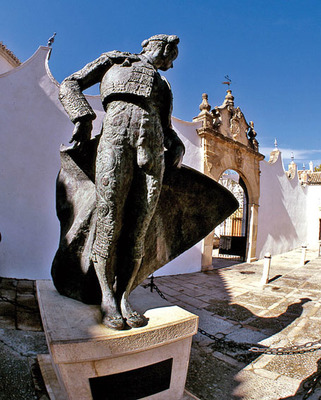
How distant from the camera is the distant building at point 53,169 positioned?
A: 4703 millimetres

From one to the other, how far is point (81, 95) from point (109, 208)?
73 centimetres

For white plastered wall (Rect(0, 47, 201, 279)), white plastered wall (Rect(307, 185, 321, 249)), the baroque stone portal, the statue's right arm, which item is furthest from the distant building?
white plastered wall (Rect(307, 185, 321, 249))

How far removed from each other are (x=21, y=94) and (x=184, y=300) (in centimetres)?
449

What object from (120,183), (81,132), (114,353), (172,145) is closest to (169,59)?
(172,145)

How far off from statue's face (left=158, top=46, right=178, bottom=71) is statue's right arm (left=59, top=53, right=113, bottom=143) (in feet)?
1.16

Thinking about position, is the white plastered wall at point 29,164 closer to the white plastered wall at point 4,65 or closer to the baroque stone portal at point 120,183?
the baroque stone portal at point 120,183

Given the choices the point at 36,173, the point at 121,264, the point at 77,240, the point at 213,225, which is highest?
the point at 36,173

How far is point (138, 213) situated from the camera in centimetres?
174

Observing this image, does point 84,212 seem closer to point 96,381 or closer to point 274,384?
point 96,381

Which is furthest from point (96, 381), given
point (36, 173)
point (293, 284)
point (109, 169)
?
point (293, 284)

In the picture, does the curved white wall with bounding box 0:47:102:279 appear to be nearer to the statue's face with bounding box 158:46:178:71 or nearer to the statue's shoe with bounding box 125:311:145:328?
the statue's face with bounding box 158:46:178:71

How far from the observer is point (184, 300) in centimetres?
473

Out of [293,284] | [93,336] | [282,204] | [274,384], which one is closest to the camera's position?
[93,336]

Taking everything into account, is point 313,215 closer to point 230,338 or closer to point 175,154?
point 230,338
